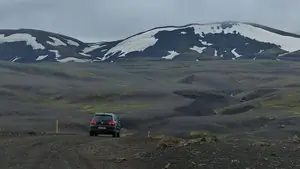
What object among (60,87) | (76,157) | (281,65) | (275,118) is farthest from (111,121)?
(281,65)

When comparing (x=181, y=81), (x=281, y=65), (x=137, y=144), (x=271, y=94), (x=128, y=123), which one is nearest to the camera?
(x=137, y=144)

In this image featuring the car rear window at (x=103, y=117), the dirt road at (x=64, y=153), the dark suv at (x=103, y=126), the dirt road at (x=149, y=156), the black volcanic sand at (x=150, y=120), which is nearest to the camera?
the dirt road at (x=149, y=156)

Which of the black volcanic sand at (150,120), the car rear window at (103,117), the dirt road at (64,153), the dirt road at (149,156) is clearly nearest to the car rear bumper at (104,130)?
the car rear window at (103,117)

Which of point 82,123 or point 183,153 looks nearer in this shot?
point 183,153

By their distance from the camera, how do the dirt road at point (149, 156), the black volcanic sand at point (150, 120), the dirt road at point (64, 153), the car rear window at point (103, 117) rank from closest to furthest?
the dirt road at point (149, 156) < the dirt road at point (64, 153) < the black volcanic sand at point (150, 120) < the car rear window at point (103, 117)

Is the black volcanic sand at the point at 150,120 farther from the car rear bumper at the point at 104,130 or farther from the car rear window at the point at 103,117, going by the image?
the car rear window at the point at 103,117

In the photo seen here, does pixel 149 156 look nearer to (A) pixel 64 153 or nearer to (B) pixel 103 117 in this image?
(A) pixel 64 153

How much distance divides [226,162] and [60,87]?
9144 centimetres

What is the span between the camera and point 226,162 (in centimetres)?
2025

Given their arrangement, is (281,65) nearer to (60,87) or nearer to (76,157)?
(60,87)

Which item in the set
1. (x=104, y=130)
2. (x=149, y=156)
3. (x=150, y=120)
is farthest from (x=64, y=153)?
(x=150, y=120)

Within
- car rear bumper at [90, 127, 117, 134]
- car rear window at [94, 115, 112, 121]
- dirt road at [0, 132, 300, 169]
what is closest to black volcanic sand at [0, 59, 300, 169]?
dirt road at [0, 132, 300, 169]

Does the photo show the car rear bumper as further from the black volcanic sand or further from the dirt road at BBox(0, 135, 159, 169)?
the dirt road at BBox(0, 135, 159, 169)

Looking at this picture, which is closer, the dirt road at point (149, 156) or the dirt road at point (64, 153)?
the dirt road at point (149, 156)
